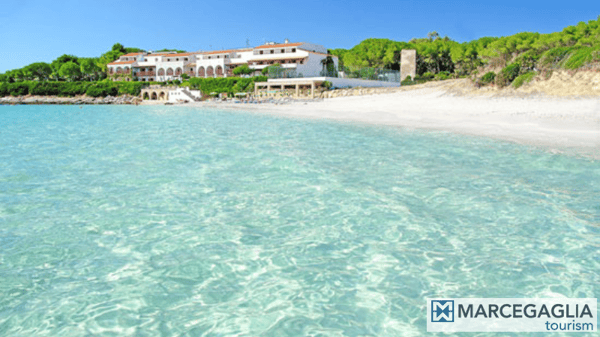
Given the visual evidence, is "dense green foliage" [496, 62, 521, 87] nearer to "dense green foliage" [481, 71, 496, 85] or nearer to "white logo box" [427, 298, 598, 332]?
"dense green foliage" [481, 71, 496, 85]

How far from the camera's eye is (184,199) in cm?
986

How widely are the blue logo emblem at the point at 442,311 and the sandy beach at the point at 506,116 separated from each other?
12.6 m

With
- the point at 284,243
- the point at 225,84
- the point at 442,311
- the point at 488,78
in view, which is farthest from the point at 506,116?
the point at 225,84

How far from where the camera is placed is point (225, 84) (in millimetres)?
78250

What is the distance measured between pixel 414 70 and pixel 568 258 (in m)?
78.4

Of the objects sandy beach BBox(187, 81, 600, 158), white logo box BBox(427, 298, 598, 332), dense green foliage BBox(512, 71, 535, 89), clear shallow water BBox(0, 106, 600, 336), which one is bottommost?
white logo box BBox(427, 298, 598, 332)

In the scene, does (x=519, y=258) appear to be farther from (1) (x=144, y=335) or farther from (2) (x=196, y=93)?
(2) (x=196, y=93)

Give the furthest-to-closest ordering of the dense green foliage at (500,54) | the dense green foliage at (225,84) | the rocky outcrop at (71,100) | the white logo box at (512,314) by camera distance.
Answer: the rocky outcrop at (71,100), the dense green foliage at (225,84), the dense green foliage at (500,54), the white logo box at (512,314)

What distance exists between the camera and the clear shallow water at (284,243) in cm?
499

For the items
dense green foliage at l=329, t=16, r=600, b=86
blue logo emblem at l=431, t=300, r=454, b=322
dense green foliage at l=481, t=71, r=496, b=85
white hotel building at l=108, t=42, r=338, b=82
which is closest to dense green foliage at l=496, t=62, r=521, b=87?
dense green foliage at l=329, t=16, r=600, b=86

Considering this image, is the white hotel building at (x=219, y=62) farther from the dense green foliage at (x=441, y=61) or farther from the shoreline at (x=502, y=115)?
the shoreline at (x=502, y=115)

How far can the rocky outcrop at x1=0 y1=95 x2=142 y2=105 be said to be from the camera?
86812 millimetres

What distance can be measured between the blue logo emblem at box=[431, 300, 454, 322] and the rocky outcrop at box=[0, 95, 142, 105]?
83.5m

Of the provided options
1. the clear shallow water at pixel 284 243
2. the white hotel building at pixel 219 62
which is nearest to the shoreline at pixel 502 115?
the clear shallow water at pixel 284 243
